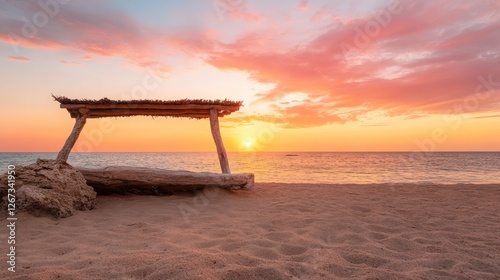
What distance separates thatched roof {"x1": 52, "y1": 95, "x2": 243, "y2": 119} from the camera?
8.05m

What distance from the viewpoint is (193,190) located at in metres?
7.71

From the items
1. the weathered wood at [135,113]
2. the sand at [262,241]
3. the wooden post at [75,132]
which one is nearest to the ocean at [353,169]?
the wooden post at [75,132]

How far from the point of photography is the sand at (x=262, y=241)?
288 cm

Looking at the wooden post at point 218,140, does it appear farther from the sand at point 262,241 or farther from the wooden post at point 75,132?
the wooden post at point 75,132

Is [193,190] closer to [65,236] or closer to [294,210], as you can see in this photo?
[294,210]

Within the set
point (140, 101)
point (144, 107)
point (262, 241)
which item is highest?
point (140, 101)

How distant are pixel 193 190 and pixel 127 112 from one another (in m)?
3.12

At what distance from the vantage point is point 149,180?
6945mm

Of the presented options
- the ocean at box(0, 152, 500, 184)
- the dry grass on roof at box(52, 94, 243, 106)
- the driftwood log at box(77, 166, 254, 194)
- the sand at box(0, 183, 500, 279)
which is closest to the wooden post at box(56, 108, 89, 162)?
the dry grass on roof at box(52, 94, 243, 106)

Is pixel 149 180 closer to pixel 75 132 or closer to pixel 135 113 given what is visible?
pixel 135 113

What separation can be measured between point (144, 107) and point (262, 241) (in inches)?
236

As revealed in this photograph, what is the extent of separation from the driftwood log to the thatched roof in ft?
6.84

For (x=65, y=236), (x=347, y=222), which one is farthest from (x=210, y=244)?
(x=347, y=222)

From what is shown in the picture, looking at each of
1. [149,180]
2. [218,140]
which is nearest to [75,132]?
[149,180]
